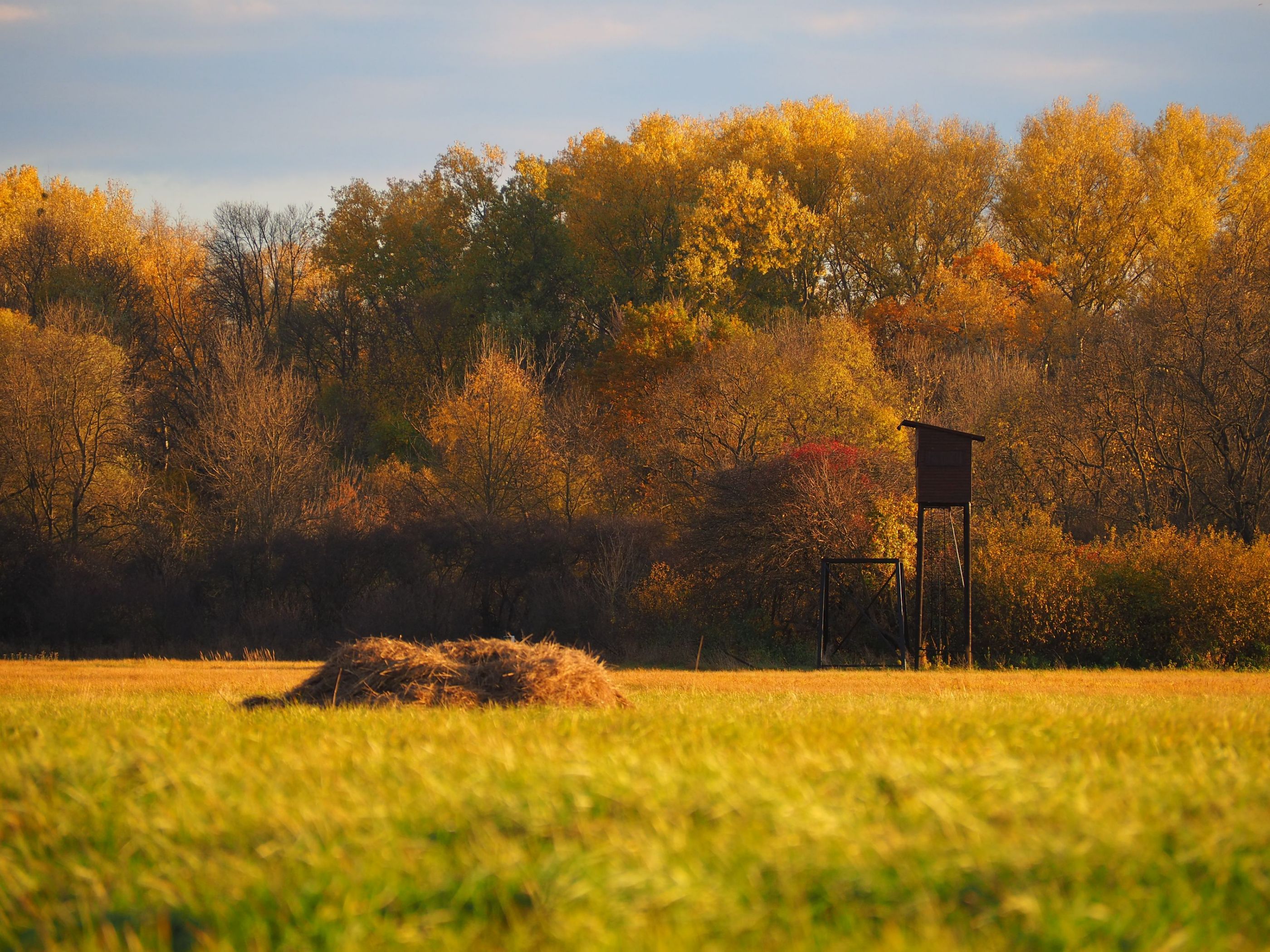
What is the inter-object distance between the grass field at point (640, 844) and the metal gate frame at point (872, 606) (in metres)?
18.3

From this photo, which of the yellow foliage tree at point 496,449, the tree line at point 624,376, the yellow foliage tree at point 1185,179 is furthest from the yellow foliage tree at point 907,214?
the yellow foliage tree at point 496,449

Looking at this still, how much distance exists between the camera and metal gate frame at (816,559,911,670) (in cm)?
2327

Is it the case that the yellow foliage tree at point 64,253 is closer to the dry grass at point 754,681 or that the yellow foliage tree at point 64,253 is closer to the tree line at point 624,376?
the tree line at point 624,376

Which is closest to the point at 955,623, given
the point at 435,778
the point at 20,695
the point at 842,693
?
the point at 842,693

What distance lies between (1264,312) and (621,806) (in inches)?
1292

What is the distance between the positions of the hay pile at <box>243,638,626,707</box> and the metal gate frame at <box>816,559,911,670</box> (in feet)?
45.1

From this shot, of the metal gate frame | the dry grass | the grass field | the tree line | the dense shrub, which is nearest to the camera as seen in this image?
the grass field

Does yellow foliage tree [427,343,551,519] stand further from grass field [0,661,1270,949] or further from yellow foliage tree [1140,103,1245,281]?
grass field [0,661,1270,949]

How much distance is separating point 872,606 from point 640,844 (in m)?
23.8

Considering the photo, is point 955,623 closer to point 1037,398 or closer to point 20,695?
point 1037,398

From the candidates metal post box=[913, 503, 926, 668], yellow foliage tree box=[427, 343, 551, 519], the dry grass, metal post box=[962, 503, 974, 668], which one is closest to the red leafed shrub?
metal post box=[913, 503, 926, 668]

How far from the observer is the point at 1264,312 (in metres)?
30.9

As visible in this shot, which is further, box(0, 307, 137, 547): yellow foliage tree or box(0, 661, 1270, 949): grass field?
Answer: box(0, 307, 137, 547): yellow foliage tree

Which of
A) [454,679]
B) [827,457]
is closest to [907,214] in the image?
[827,457]
